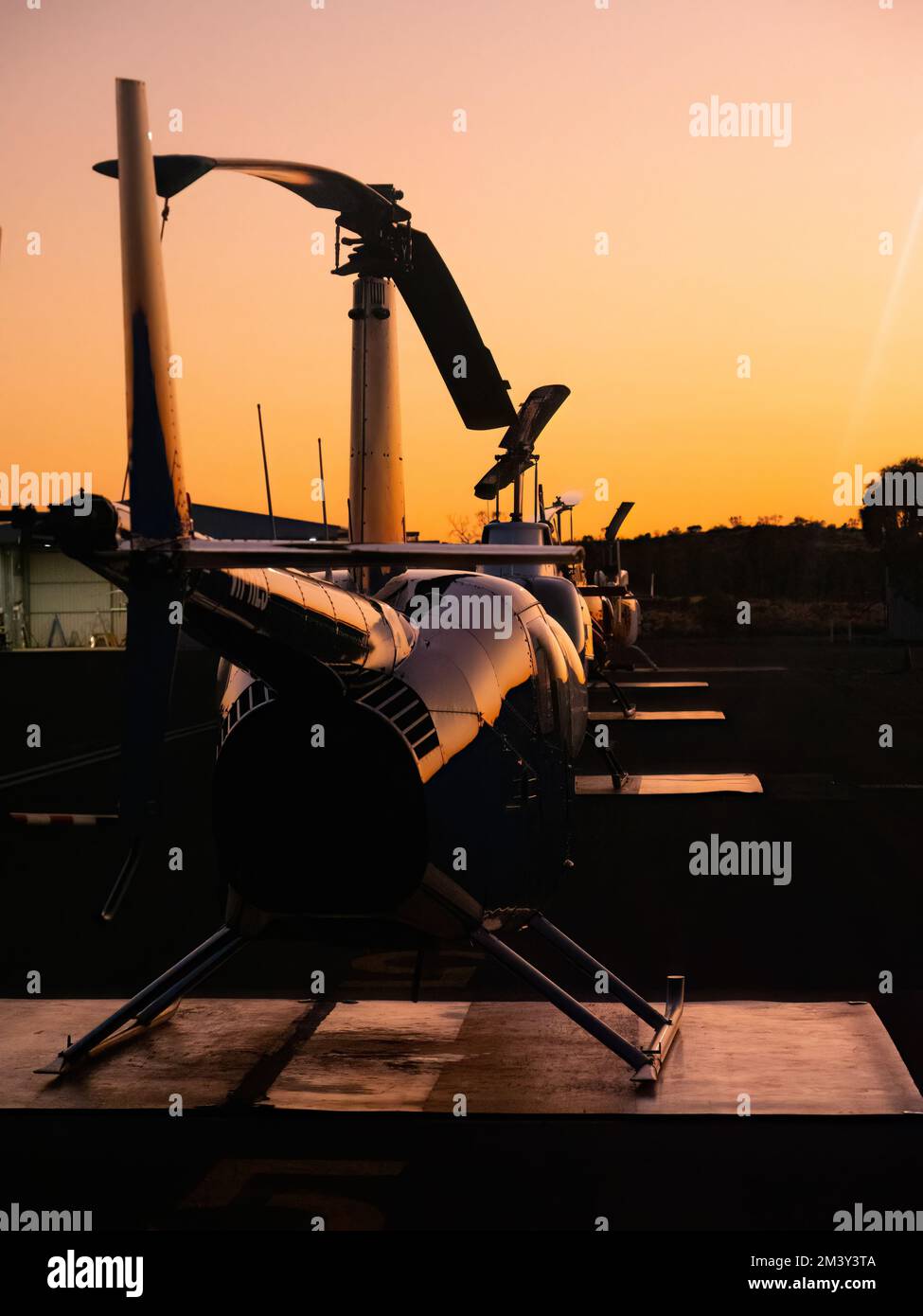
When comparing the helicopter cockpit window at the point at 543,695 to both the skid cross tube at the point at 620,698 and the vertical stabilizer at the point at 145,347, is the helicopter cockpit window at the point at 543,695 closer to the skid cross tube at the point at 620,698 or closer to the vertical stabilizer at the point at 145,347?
the vertical stabilizer at the point at 145,347

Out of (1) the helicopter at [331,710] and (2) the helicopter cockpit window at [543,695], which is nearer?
(1) the helicopter at [331,710]

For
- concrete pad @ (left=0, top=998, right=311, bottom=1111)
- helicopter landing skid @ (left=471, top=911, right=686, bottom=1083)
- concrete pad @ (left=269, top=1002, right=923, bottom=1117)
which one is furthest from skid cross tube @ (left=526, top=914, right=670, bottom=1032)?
concrete pad @ (left=0, top=998, right=311, bottom=1111)

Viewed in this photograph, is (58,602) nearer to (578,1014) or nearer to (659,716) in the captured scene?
(659,716)

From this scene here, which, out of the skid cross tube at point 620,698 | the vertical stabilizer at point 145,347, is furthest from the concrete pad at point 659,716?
the vertical stabilizer at point 145,347

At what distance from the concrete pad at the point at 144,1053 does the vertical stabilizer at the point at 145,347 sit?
3.24 m

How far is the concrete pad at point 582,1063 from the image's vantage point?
7152mm

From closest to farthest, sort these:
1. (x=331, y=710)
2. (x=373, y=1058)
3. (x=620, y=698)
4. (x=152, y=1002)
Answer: (x=331, y=710)
(x=373, y=1058)
(x=152, y=1002)
(x=620, y=698)

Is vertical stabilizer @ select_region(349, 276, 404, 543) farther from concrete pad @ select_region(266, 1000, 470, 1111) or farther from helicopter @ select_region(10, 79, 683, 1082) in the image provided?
concrete pad @ select_region(266, 1000, 470, 1111)

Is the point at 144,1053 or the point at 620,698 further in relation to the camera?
the point at 620,698

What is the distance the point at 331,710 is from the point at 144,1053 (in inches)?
100

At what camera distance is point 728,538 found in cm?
19538

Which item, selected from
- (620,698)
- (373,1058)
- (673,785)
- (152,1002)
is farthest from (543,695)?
(620,698)

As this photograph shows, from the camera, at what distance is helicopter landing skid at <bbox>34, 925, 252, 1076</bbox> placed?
784 centimetres

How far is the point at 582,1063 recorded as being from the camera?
7.76m
